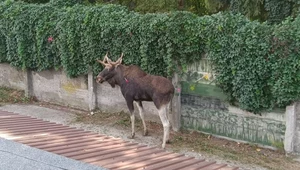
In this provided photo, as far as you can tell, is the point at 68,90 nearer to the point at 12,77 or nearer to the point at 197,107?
the point at 12,77

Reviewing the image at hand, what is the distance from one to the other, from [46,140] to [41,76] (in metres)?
9.69

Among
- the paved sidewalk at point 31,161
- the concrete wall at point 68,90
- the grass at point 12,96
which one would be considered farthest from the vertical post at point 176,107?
the paved sidewalk at point 31,161

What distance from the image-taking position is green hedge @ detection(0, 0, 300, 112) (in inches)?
362

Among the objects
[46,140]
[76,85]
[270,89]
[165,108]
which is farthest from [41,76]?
[46,140]

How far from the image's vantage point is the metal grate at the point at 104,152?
4680mm

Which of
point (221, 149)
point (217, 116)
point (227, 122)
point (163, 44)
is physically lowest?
point (221, 149)

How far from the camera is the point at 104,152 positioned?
5.11m

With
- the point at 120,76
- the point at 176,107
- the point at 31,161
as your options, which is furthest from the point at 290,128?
the point at 31,161

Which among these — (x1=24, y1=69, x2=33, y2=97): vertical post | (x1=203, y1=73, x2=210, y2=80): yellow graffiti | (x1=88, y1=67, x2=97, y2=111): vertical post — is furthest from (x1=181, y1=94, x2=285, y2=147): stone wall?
(x1=24, y1=69, x2=33, y2=97): vertical post

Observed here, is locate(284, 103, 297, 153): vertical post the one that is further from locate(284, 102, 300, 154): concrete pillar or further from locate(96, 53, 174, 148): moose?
locate(96, 53, 174, 148): moose

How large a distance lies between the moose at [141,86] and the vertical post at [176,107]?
80cm

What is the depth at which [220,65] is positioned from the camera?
10023 millimetres

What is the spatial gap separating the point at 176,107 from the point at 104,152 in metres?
6.30

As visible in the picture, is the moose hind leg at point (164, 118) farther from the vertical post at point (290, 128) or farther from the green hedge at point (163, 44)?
the vertical post at point (290, 128)
